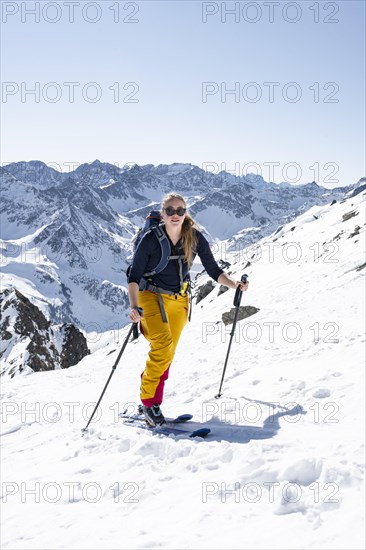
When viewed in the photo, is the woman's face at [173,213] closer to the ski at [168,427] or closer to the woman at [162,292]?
the woman at [162,292]

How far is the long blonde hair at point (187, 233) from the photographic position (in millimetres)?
7270

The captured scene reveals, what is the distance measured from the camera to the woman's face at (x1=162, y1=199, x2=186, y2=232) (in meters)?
7.10

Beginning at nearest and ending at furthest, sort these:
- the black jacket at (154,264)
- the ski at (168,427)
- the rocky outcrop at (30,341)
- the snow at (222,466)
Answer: the snow at (222,466) < the ski at (168,427) < the black jacket at (154,264) < the rocky outcrop at (30,341)

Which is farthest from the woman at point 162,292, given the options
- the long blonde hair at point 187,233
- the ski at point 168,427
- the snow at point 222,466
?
the snow at point 222,466

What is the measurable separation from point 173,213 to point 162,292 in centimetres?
129

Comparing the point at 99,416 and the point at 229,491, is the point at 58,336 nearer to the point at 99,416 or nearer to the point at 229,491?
the point at 99,416

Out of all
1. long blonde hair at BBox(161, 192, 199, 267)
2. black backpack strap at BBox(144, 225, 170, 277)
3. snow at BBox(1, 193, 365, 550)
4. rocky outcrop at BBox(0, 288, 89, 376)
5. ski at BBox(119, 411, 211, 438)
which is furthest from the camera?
rocky outcrop at BBox(0, 288, 89, 376)

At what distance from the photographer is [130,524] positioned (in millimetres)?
4395

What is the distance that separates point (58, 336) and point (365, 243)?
5933 centimetres

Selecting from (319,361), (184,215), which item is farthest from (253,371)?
(184,215)

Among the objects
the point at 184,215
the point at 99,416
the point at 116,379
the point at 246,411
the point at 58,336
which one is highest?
the point at 184,215

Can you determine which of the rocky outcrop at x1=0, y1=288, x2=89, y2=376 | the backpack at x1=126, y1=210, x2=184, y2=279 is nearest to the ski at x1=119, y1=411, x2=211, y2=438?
the backpack at x1=126, y1=210, x2=184, y2=279

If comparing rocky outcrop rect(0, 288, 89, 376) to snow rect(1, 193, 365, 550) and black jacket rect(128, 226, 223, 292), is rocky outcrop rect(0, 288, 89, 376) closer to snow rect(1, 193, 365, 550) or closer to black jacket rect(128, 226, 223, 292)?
snow rect(1, 193, 365, 550)

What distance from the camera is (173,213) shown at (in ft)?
23.3
